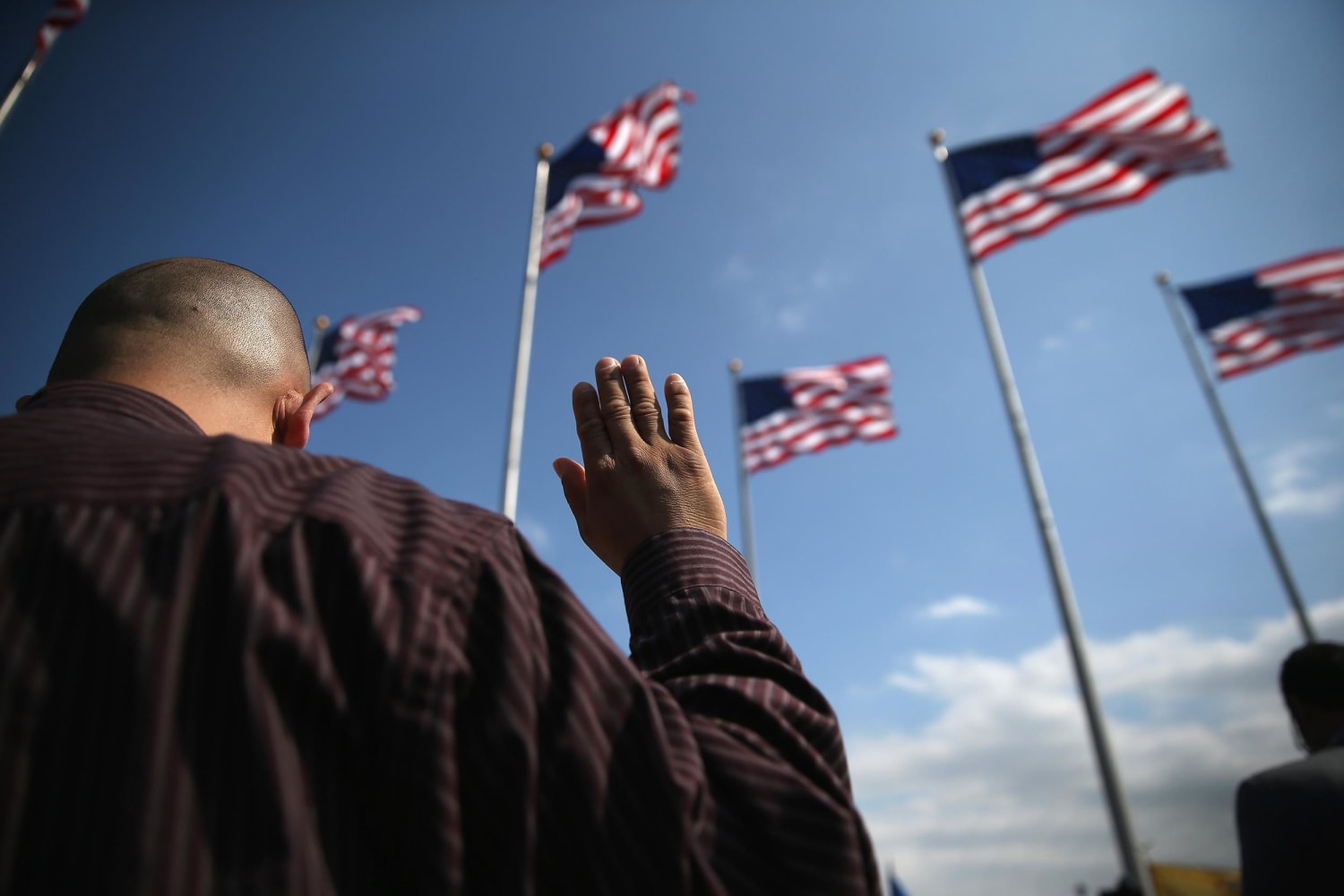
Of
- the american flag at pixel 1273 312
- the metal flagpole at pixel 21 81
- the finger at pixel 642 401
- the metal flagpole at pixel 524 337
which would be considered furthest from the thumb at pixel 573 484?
the american flag at pixel 1273 312

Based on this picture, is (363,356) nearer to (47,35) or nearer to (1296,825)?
(47,35)

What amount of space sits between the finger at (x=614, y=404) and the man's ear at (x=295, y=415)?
0.57 meters

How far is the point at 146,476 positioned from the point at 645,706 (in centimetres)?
69

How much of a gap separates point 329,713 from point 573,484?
1098mm

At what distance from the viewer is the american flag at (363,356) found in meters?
11.8

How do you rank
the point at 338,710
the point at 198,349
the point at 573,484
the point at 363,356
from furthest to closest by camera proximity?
the point at 363,356
the point at 573,484
the point at 198,349
the point at 338,710

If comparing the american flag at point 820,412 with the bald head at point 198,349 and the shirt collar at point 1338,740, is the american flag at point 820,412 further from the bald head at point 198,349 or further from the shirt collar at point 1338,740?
the bald head at point 198,349

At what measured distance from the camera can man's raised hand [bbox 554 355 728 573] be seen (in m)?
1.67

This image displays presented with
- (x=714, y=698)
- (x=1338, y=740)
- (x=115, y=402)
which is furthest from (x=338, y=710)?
(x=1338, y=740)

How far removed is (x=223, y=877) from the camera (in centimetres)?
89

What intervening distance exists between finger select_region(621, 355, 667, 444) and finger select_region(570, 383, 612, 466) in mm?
76

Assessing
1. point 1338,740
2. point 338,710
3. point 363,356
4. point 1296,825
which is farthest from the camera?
point 363,356

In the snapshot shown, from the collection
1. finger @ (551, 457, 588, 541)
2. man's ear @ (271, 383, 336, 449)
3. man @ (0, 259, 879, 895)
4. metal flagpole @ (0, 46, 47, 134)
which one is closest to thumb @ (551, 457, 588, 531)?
finger @ (551, 457, 588, 541)

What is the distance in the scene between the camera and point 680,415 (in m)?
1.89
